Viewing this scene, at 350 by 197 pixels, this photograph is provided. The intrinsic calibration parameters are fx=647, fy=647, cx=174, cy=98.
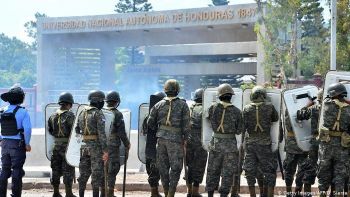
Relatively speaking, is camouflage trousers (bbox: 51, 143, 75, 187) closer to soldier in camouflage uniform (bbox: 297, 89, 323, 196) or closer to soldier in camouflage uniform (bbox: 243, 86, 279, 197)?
soldier in camouflage uniform (bbox: 243, 86, 279, 197)

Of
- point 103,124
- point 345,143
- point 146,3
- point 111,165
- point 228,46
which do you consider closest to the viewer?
point 345,143

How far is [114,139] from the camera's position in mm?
10688

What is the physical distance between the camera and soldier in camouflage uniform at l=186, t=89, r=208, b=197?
1081 cm

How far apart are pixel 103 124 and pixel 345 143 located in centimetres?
356

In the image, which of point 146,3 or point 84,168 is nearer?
point 84,168

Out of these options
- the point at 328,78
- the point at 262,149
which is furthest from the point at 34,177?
the point at 328,78

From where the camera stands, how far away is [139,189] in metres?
12.4

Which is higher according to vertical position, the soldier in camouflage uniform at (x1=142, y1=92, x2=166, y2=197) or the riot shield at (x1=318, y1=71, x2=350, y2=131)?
the riot shield at (x1=318, y1=71, x2=350, y2=131)

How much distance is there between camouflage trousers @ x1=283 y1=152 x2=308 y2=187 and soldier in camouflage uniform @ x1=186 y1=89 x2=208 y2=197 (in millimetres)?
1370

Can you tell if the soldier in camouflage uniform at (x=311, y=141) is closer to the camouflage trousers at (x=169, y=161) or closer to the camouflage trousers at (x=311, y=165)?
the camouflage trousers at (x=311, y=165)

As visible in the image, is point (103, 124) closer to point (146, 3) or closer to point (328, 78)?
point (328, 78)

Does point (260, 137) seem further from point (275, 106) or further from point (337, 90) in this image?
point (337, 90)

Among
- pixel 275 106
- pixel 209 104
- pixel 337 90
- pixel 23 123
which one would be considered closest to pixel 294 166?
pixel 275 106

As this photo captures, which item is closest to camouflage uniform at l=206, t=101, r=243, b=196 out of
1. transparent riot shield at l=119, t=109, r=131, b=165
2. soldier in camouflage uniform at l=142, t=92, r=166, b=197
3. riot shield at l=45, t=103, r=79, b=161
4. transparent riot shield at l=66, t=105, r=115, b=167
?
soldier in camouflage uniform at l=142, t=92, r=166, b=197
